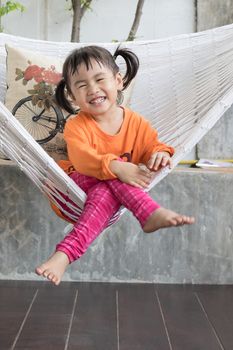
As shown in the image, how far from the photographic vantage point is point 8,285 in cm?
254

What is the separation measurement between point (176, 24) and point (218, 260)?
1645 millimetres

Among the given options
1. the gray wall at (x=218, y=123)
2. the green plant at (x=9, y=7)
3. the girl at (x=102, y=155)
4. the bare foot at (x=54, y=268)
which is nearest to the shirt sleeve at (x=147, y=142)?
the girl at (x=102, y=155)

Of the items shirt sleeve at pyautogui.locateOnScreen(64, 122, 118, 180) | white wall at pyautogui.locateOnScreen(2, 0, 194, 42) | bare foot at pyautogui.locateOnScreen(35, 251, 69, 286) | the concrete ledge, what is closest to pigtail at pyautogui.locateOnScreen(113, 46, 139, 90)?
shirt sleeve at pyautogui.locateOnScreen(64, 122, 118, 180)

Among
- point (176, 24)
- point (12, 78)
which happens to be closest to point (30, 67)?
point (12, 78)

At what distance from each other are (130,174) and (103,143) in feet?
0.67

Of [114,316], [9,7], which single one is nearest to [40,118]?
[114,316]

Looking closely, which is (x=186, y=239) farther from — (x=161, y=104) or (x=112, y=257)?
(x=161, y=104)

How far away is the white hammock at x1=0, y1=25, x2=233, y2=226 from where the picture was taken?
197 centimetres

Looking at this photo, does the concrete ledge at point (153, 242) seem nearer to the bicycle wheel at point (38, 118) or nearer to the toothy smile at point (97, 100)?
the bicycle wheel at point (38, 118)

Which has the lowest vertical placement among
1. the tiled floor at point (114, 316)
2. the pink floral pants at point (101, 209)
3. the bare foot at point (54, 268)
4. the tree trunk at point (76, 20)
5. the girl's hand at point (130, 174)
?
the tiled floor at point (114, 316)

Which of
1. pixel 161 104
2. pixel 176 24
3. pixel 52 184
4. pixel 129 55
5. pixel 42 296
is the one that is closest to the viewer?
pixel 52 184

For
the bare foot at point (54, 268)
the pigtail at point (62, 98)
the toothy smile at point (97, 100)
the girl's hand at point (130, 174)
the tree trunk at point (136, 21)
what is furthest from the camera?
the tree trunk at point (136, 21)

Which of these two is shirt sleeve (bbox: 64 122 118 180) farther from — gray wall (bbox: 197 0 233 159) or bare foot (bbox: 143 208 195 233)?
gray wall (bbox: 197 0 233 159)

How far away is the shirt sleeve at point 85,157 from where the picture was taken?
1.90 meters
